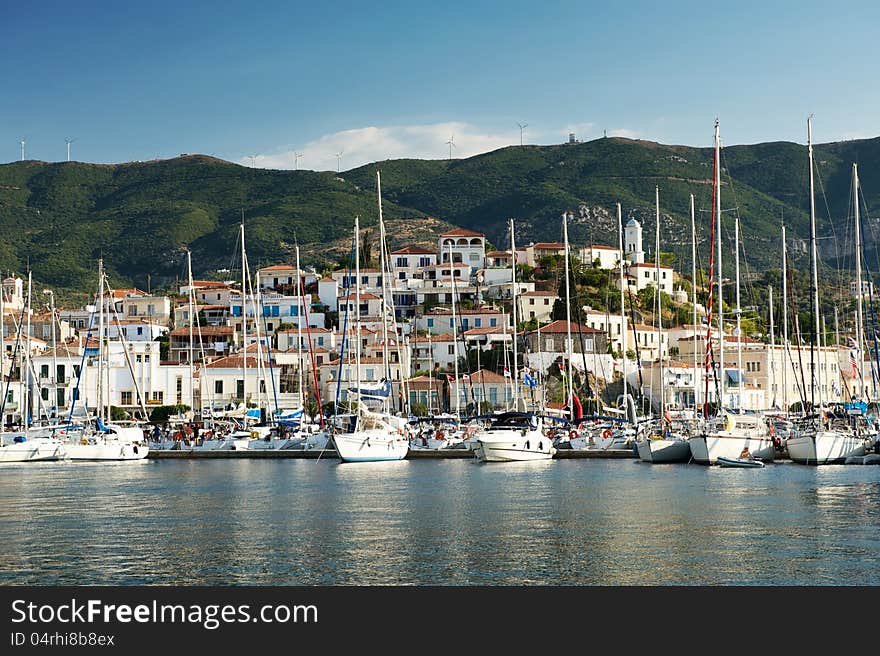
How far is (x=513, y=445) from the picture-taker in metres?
58.8

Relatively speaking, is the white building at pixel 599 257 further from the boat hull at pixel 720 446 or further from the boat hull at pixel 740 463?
the boat hull at pixel 740 463

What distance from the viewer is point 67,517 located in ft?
114

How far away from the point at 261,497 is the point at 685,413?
30.8 meters

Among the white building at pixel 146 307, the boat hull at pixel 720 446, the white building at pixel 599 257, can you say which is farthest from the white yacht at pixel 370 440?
the white building at pixel 599 257

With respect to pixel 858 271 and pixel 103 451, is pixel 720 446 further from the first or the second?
pixel 103 451

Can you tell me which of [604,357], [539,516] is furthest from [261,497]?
[604,357]

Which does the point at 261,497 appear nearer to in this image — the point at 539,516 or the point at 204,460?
the point at 539,516

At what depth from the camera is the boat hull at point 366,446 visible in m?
56.4

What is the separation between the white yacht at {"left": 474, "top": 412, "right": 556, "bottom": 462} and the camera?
5841cm

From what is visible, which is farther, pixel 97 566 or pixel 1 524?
pixel 1 524

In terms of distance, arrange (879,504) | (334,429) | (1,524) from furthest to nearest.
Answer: (334,429)
(879,504)
(1,524)
